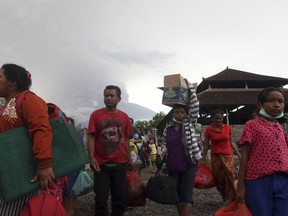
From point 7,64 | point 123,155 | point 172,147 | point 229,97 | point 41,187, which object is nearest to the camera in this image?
point 41,187

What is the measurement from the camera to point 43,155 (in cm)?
212

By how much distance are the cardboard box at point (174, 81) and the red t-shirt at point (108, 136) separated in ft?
2.62

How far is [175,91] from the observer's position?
4.24 metres

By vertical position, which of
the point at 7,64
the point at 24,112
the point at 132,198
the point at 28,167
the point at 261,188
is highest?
the point at 7,64

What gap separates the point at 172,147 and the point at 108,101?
103 centimetres

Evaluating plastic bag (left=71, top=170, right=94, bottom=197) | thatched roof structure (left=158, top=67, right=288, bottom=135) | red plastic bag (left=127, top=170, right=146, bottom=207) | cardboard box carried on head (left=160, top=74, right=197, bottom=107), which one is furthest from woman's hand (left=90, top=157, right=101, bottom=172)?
thatched roof structure (left=158, top=67, right=288, bottom=135)

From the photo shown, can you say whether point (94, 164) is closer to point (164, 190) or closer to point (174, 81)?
point (164, 190)

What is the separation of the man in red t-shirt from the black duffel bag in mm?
344

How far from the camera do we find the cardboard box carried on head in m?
4.20

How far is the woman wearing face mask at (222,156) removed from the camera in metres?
5.28

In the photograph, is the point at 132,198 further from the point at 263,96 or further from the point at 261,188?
the point at 263,96

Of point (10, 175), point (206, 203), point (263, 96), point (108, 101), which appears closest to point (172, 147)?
point (108, 101)

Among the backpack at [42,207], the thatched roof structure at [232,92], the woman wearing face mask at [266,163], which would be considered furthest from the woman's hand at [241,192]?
the thatched roof structure at [232,92]

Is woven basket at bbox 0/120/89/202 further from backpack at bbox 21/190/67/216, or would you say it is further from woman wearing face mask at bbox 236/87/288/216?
woman wearing face mask at bbox 236/87/288/216
